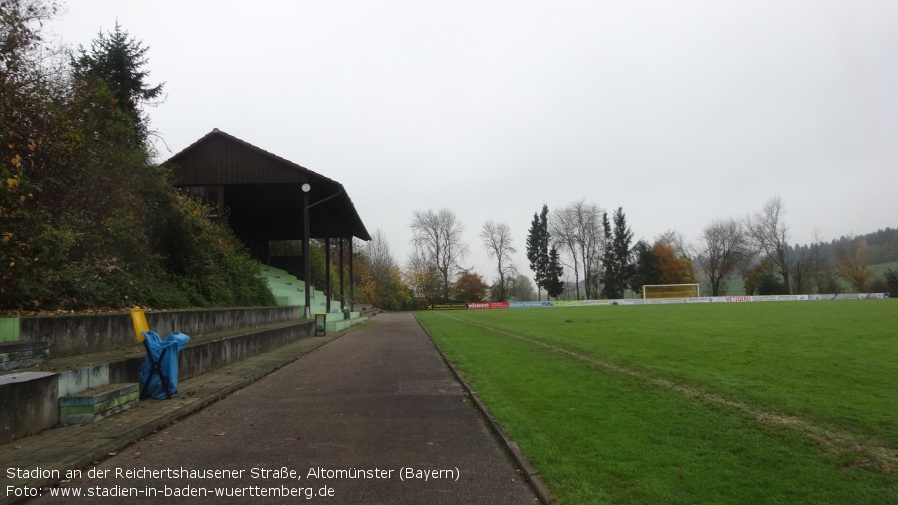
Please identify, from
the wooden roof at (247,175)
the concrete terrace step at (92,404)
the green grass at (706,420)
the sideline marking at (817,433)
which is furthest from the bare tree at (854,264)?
the concrete terrace step at (92,404)

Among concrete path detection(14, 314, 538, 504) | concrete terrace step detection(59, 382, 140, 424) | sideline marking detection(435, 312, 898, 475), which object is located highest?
concrete terrace step detection(59, 382, 140, 424)

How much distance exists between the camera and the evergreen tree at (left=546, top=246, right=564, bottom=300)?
3393 inches

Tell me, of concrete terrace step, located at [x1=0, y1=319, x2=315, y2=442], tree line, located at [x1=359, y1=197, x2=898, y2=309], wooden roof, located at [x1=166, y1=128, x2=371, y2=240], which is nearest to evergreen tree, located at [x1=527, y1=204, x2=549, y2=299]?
tree line, located at [x1=359, y1=197, x2=898, y2=309]

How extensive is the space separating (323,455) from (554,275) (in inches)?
3274

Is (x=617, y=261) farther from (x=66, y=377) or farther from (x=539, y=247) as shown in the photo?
(x=66, y=377)

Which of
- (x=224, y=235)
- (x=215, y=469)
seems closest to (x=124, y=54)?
(x=224, y=235)

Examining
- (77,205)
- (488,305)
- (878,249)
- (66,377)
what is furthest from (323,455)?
(878,249)

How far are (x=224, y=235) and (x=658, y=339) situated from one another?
1582cm

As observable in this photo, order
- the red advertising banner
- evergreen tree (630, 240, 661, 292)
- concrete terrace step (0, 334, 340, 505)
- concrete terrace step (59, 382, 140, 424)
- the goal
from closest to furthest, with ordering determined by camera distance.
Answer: concrete terrace step (0, 334, 340, 505)
concrete terrace step (59, 382, 140, 424)
the goal
the red advertising banner
evergreen tree (630, 240, 661, 292)

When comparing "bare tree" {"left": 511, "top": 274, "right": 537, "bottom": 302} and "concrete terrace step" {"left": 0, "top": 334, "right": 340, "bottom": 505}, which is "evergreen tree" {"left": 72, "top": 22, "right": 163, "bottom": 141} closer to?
"concrete terrace step" {"left": 0, "top": 334, "right": 340, "bottom": 505}

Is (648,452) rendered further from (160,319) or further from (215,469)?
(160,319)

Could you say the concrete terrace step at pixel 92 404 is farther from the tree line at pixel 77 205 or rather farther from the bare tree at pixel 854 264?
the bare tree at pixel 854 264

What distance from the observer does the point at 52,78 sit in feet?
35.7

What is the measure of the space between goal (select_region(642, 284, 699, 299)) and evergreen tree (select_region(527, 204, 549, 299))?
17.9 metres
